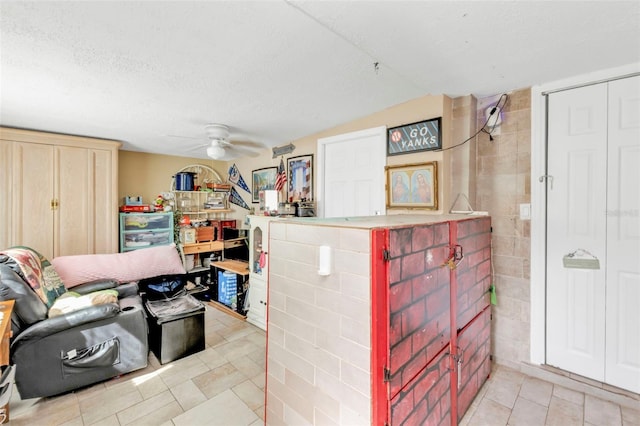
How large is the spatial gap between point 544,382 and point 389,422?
184 centimetres

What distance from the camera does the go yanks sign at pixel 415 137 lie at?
2.37 metres

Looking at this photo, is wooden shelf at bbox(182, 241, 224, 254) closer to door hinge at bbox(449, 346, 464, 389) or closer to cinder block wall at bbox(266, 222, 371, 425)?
cinder block wall at bbox(266, 222, 371, 425)

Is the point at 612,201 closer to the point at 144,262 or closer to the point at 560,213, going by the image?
the point at 560,213

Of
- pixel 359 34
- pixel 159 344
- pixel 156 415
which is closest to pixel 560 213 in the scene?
pixel 359 34

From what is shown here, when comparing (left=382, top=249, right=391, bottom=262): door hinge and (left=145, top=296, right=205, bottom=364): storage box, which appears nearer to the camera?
(left=382, top=249, right=391, bottom=262): door hinge

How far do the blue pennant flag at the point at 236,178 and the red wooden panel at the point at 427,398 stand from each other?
149 inches

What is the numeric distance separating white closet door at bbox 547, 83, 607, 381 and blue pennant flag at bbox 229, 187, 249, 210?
401 centimetres

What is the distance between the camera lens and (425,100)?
245 centimetres

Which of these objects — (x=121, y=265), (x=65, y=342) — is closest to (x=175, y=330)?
(x=65, y=342)

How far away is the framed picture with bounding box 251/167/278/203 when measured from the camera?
4.09 metres

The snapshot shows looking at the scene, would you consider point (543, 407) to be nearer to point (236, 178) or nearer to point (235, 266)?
point (235, 266)

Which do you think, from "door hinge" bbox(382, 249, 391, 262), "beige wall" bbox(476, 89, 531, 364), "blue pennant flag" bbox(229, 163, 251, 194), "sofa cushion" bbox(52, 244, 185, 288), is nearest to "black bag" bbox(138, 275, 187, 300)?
"sofa cushion" bbox(52, 244, 185, 288)

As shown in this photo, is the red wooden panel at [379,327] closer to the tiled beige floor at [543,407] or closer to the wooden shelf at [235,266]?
the tiled beige floor at [543,407]

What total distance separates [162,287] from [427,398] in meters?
3.27
